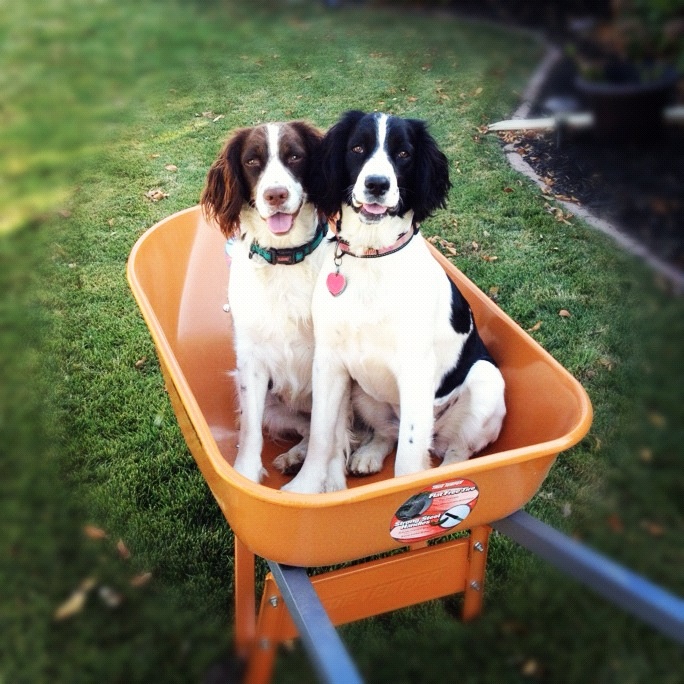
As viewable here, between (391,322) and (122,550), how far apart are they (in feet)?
4.51

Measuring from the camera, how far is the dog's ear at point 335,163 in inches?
71.3

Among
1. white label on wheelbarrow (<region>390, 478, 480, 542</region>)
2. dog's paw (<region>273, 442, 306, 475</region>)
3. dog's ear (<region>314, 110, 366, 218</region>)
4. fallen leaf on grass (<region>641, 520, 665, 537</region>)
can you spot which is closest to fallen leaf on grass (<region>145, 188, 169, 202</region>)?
dog's ear (<region>314, 110, 366, 218</region>)

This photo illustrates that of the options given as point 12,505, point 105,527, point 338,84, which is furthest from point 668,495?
point 12,505

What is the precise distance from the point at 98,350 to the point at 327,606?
194 cm

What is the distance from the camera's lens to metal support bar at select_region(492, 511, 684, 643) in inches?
51.7

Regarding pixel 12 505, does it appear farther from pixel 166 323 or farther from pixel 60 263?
pixel 60 263

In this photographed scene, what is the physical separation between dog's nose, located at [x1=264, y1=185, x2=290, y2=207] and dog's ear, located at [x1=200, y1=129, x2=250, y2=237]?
16 cm

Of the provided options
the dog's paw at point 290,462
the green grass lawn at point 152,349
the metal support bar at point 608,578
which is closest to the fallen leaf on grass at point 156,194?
the green grass lawn at point 152,349

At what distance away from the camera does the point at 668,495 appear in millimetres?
1955

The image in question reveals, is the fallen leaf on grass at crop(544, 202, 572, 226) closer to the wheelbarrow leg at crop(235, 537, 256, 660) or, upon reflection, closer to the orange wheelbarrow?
the orange wheelbarrow

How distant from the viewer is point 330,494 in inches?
55.9

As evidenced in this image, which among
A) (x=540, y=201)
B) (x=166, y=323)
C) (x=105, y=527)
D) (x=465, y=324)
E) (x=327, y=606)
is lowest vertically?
(x=105, y=527)

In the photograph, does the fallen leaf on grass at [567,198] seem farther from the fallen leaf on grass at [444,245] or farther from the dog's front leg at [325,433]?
the fallen leaf on grass at [444,245]

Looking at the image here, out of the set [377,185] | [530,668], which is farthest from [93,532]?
[377,185]
